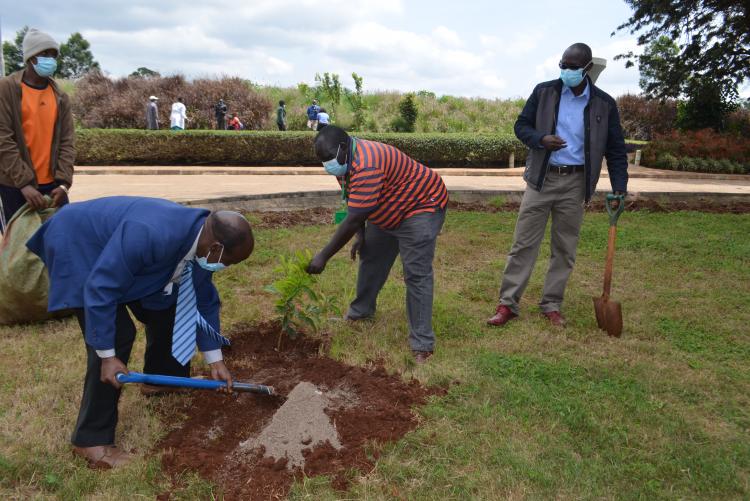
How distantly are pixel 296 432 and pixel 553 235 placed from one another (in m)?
2.77

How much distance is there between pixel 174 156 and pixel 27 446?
1466cm

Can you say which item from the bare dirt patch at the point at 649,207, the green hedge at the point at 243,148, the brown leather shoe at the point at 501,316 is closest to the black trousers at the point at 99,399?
the brown leather shoe at the point at 501,316

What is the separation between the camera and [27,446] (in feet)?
9.68

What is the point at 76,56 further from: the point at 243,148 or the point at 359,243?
the point at 359,243

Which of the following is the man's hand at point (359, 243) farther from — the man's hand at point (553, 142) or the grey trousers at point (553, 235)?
the man's hand at point (553, 142)

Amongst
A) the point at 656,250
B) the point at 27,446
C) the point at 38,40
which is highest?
the point at 38,40

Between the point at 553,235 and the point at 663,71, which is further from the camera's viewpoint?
the point at 663,71

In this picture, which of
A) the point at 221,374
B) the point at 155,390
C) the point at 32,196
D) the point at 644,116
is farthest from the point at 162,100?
the point at 221,374

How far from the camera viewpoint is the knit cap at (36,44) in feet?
14.1

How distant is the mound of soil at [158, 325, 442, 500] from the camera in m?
2.81

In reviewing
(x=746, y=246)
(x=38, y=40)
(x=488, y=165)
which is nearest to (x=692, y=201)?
(x=746, y=246)

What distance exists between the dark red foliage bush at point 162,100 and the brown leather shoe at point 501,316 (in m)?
18.9

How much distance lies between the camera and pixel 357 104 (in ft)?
73.5

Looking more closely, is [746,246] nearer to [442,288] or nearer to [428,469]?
[442,288]
